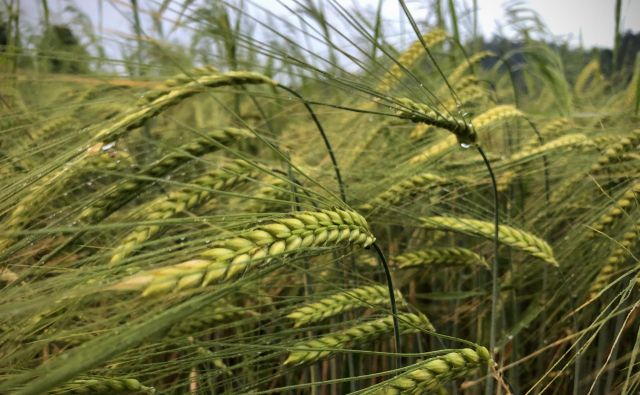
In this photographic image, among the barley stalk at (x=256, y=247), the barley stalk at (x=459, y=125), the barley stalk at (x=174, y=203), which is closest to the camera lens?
the barley stalk at (x=256, y=247)

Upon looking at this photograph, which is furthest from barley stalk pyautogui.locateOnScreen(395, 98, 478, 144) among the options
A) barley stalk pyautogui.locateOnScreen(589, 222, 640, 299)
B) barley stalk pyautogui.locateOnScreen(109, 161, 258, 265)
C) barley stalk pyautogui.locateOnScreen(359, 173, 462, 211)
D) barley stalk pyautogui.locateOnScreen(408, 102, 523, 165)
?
barley stalk pyautogui.locateOnScreen(589, 222, 640, 299)

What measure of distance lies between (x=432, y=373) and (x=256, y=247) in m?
0.29

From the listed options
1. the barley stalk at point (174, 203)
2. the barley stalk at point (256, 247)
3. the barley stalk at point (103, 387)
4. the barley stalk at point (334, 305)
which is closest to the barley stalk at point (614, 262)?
the barley stalk at point (334, 305)

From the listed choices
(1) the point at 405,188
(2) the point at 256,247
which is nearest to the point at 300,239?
(2) the point at 256,247

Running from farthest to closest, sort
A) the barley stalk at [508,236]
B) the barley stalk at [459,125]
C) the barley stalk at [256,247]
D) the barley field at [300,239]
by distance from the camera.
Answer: the barley stalk at [508,236] → the barley stalk at [459,125] → the barley field at [300,239] → the barley stalk at [256,247]

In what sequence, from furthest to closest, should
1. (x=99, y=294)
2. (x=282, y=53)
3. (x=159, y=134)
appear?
(x=159, y=134), (x=282, y=53), (x=99, y=294)

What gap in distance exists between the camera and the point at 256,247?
603mm

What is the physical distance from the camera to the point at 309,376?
1186mm

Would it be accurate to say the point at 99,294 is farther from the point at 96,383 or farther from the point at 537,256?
the point at 537,256

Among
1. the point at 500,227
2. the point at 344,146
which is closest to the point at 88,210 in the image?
the point at 500,227

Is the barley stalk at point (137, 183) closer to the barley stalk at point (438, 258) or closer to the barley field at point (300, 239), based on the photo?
the barley field at point (300, 239)

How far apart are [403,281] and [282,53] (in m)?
0.73

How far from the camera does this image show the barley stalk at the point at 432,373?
712 mm

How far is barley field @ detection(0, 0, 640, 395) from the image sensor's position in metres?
0.64
